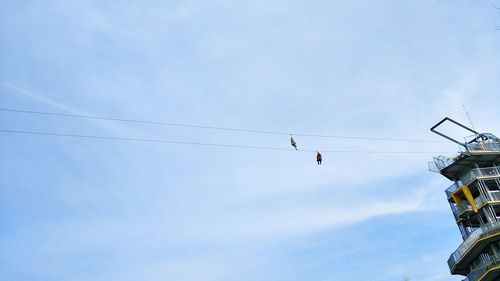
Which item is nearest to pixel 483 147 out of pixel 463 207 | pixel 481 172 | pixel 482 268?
pixel 481 172

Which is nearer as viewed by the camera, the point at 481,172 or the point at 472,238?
the point at 472,238

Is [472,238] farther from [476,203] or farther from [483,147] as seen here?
[483,147]

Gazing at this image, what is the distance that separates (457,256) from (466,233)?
3.52 meters

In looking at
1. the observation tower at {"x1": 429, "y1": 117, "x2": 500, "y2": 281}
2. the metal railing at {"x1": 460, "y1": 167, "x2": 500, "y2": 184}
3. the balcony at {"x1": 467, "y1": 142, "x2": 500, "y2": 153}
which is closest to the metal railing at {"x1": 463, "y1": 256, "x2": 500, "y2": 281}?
the observation tower at {"x1": 429, "y1": 117, "x2": 500, "y2": 281}

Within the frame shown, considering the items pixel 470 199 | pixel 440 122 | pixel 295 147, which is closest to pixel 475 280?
pixel 470 199

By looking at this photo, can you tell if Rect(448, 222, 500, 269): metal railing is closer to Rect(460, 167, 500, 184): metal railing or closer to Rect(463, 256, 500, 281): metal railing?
Rect(463, 256, 500, 281): metal railing

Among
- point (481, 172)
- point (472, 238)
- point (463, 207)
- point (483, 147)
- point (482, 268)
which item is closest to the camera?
point (482, 268)

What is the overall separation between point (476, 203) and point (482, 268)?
7.93 metres

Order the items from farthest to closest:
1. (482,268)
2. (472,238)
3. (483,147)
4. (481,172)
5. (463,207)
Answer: (483,147) → (463,207) → (481,172) → (472,238) → (482,268)

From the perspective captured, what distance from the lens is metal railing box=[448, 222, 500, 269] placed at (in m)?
55.9

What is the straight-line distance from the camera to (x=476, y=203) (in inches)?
2366

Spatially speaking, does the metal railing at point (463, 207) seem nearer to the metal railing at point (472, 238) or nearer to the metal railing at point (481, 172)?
the metal railing at point (481, 172)

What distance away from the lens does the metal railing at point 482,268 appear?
55.2 metres

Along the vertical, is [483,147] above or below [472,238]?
above
